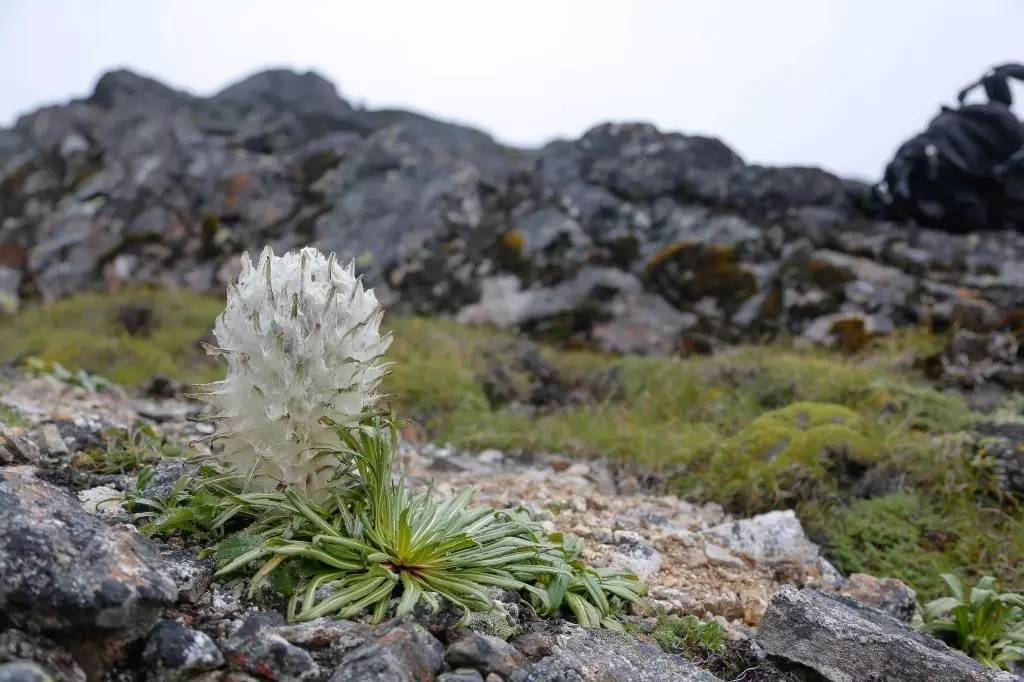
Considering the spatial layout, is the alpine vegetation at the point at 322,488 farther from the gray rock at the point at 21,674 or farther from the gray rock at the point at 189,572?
the gray rock at the point at 21,674

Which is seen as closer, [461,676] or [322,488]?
[461,676]

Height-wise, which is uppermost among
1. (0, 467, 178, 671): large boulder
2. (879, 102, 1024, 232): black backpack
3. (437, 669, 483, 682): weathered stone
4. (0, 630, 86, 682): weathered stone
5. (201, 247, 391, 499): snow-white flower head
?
(879, 102, 1024, 232): black backpack

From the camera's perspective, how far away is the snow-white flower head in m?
3.06

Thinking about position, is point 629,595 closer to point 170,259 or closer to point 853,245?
point 853,245

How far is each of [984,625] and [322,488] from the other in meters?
3.31

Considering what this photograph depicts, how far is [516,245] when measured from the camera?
12484mm

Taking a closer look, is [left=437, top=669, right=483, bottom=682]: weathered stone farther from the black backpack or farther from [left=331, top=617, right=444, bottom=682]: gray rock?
the black backpack

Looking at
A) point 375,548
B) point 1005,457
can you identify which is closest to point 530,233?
point 1005,457

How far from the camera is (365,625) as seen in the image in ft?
8.81

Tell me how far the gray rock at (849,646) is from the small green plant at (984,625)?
859mm

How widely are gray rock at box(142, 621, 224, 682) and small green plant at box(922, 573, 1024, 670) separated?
11.3 ft

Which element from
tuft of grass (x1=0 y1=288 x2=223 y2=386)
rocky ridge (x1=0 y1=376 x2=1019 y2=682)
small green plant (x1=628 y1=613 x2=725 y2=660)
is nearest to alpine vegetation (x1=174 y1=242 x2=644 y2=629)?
rocky ridge (x1=0 y1=376 x2=1019 y2=682)

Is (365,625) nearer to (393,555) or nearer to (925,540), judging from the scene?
(393,555)

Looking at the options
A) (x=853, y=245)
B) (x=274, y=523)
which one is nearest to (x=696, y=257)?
(x=853, y=245)
